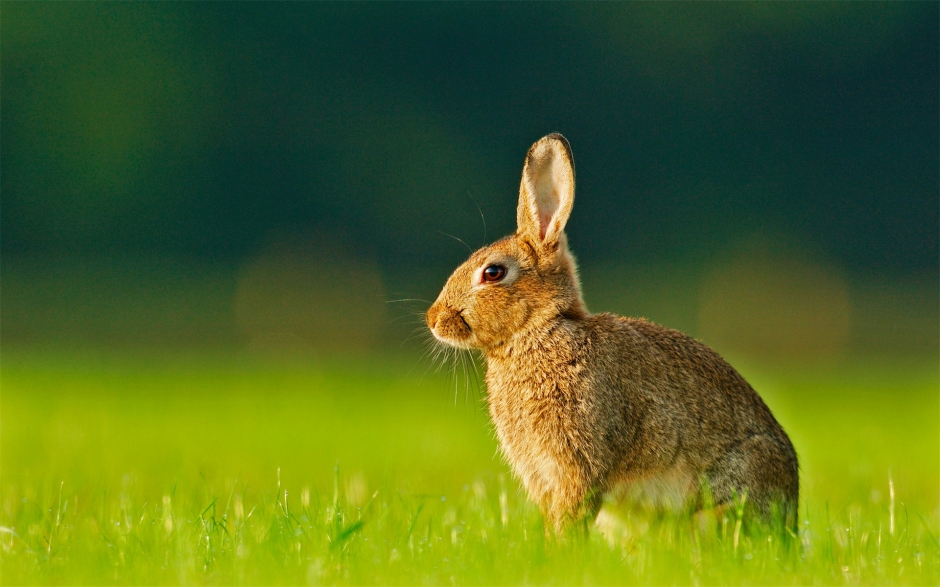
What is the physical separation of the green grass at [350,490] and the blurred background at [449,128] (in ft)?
29.5

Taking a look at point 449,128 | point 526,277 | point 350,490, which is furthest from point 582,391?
point 449,128

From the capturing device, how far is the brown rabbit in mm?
4668

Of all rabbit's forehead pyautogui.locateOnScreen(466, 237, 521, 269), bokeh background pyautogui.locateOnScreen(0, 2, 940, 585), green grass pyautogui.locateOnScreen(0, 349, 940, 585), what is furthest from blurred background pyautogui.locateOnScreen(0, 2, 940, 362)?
rabbit's forehead pyautogui.locateOnScreen(466, 237, 521, 269)

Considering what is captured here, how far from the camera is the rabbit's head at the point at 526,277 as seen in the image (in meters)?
5.09

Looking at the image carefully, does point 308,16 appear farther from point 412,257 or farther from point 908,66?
point 908,66

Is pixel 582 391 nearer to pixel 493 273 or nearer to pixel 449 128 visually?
pixel 493 273

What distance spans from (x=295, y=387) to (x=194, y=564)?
33.0 feet

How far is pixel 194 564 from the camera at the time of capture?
3.87m

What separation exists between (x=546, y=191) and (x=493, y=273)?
452 millimetres

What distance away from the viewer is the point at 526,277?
5113mm

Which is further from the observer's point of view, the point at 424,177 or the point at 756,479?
the point at 424,177

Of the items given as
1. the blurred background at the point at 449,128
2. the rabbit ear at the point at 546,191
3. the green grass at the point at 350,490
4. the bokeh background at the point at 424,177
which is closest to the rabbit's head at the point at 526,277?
the rabbit ear at the point at 546,191

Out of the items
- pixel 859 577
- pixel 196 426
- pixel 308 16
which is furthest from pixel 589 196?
pixel 859 577

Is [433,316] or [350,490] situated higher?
[433,316]
